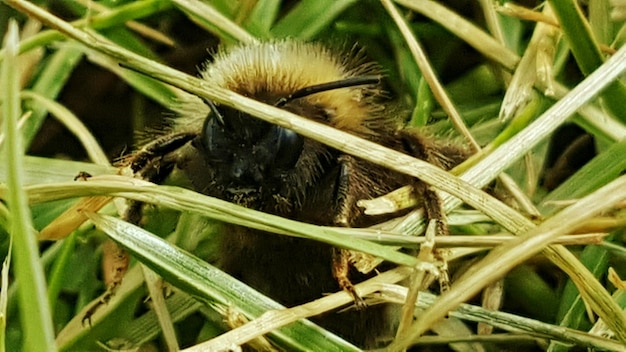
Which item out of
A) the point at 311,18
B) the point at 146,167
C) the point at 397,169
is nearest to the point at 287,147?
the point at 397,169

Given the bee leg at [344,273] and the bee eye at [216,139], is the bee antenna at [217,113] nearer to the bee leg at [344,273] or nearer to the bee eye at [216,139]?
the bee eye at [216,139]

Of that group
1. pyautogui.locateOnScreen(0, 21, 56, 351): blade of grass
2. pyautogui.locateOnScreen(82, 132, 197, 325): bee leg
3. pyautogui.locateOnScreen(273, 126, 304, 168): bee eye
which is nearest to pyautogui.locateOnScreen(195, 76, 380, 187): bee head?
pyautogui.locateOnScreen(273, 126, 304, 168): bee eye

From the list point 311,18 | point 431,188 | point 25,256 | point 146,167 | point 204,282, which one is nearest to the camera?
point 25,256

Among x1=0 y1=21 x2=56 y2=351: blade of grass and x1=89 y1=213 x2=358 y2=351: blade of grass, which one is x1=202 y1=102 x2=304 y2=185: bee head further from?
x1=0 y1=21 x2=56 y2=351: blade of grass

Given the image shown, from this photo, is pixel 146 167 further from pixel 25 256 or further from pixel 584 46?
pixel 584 46

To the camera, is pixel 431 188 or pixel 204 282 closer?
pixel 204 282

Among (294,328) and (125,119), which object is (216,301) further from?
(125,119)
